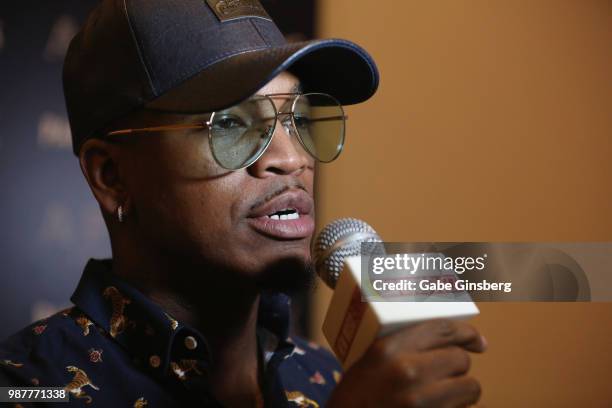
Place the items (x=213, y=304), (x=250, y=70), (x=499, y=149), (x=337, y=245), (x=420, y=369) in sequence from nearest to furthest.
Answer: (x=420, y=369) → (x=337, y=245) → (x=250, y=70) → (x=213, y=304) → (x=499, y=149)

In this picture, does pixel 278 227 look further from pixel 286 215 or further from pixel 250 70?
pixel 250 70

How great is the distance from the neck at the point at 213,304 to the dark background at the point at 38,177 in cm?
83

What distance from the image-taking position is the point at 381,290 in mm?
861

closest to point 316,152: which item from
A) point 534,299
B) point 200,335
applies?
point 200,335

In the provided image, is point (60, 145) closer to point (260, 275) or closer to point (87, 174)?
point (87, 174)

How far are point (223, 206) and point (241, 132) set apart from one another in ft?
0.48

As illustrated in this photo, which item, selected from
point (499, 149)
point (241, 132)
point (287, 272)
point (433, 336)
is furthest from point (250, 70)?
point (499, 149)

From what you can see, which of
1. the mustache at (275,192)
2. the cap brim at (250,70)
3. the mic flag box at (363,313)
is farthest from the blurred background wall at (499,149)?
the mic flag box at (363,313)

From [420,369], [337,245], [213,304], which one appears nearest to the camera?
[420,369]

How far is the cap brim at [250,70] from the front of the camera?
1223 millimetres

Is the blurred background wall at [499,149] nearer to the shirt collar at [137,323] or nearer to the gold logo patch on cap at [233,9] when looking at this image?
the gold logo patch on cap at [233,9]

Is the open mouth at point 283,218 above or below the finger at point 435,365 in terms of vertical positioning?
above

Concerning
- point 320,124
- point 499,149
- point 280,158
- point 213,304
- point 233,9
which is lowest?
point 213,304

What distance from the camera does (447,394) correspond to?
32.3 inches
